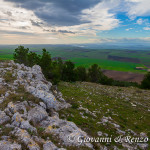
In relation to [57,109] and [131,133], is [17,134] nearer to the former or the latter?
[57,109]

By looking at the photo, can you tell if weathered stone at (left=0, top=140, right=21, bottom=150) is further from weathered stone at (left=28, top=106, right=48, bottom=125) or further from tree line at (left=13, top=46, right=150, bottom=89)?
tree line at (left=13, top=46, right=150, bottom=89)

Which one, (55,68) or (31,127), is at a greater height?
(55,68)

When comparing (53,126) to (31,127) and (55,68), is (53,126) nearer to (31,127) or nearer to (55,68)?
(31,127)

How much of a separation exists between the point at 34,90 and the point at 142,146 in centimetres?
1600

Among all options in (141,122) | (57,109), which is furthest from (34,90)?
(141,122)

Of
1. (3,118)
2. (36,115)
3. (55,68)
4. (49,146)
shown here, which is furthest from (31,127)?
(55,68)

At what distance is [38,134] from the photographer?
30.8 ft

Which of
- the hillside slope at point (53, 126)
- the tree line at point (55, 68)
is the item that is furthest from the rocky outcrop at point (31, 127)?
the tree line at point (55, 68)

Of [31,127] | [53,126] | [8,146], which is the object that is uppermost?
[8,146]

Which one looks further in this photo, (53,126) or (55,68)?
(55,68)

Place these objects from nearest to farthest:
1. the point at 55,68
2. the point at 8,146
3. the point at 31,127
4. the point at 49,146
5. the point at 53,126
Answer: the point at 8,146 < the point at 49,146 < the point at 31,127 < the point at 53,126 < the point at 55,68

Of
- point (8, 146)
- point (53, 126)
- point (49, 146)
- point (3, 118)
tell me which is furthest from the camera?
point (53, 126)

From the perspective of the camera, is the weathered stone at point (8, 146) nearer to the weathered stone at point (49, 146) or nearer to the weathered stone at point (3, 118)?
the weathered stone at point (49, 146)

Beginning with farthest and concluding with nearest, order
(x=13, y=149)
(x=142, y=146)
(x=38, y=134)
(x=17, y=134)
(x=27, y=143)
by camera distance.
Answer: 1. (x=142, y=146)
2. (x=38, y=134)
3. (x=17, y=134)
4. (x=27, y=143)
5. (x=13, y=149)
